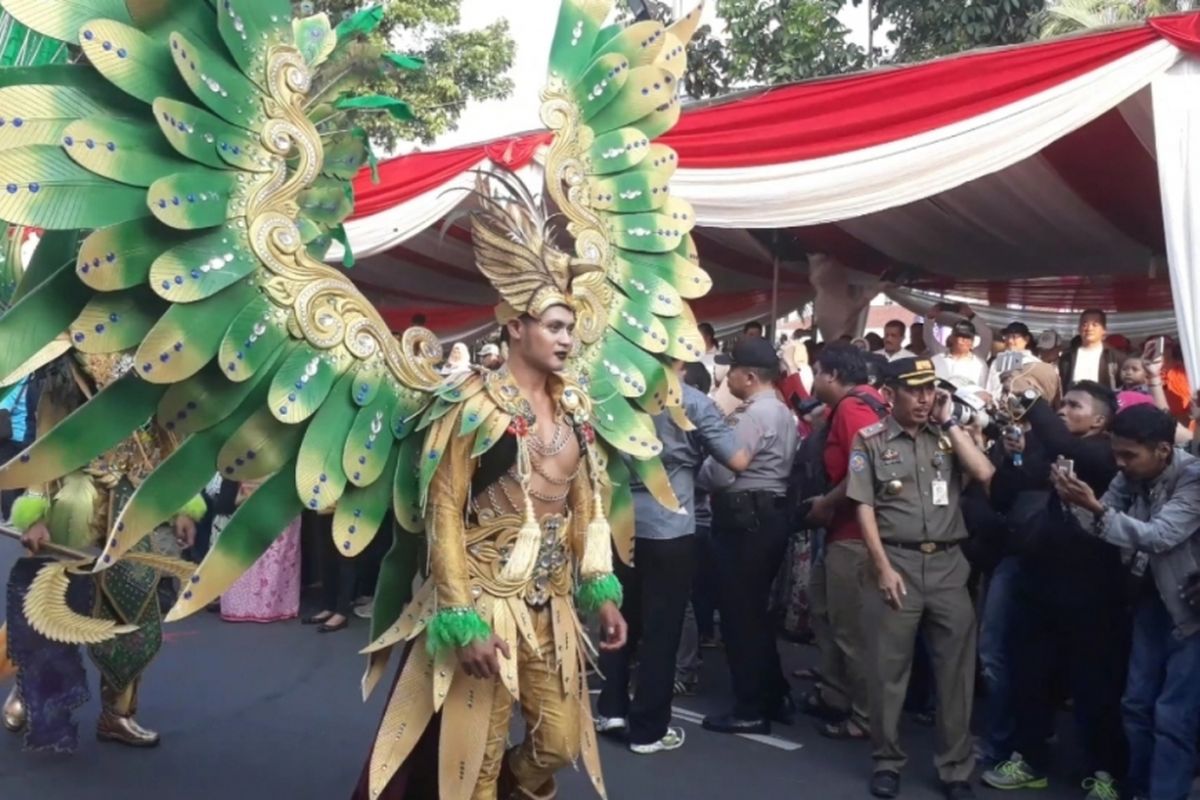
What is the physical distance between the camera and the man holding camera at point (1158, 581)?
12.1 feet

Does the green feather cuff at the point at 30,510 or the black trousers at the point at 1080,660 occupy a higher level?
the green feather cuff at the point at 30,510

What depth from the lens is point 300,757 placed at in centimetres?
452

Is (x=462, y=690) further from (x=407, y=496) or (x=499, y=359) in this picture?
(x=499, y=359)

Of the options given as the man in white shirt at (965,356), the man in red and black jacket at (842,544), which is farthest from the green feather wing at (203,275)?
the man in white shirt at (965,356)

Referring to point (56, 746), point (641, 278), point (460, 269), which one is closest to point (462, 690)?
point (641, 278)

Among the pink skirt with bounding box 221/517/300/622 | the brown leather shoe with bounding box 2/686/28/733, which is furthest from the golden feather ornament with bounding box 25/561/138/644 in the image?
the pink skirt with bounding box 221/517/300/622

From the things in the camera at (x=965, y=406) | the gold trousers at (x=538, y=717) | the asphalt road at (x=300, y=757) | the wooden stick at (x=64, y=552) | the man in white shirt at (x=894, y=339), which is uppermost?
the man in white shirt at (x=894, y=339)

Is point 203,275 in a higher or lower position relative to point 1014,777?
higher

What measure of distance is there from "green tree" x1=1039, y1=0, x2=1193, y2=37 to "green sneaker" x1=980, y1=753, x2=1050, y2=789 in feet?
29.6

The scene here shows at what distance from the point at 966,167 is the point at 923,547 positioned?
71.0 inches

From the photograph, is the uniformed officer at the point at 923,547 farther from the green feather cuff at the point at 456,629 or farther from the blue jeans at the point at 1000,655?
the green feather cuff at the point at 456,629

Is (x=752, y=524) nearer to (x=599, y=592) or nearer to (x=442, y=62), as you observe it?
(x=599, y=592)

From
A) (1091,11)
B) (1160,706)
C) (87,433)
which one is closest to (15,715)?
(87,433)

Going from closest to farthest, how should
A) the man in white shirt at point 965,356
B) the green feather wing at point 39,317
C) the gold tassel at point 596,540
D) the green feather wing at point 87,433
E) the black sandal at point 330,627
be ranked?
1. the green feather wing at point 39,317
2. the green feather wing at point 87,433
3. the gold tassel at point 596,540
4. the black sandal at point 330,627
5. the man in white shirt at point 965,356
